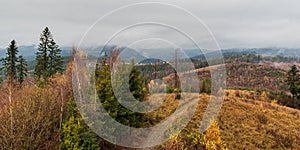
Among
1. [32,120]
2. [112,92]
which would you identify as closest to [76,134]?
[32,120]

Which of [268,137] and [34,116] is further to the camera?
[268,137]

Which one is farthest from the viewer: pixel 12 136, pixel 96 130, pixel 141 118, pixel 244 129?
pixel 244 129

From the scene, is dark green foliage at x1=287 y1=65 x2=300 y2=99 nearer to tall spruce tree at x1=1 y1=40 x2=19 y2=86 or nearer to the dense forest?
the dense forest

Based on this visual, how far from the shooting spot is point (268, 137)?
2306cm

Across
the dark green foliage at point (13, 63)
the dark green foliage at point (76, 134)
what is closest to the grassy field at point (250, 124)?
the dark green foliage at point (76, 134)

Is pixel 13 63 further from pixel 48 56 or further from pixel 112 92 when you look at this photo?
pixel 112 92

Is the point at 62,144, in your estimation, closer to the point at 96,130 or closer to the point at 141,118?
the point at 96,130

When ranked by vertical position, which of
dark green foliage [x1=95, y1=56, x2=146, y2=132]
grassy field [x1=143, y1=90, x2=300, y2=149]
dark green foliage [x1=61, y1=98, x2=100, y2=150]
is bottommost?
grassy field [x1=143, y1=90, x2=300, y2=149]

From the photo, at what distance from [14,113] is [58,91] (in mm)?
6477

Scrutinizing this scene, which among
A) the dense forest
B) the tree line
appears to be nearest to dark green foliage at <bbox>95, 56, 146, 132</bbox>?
the dense forest

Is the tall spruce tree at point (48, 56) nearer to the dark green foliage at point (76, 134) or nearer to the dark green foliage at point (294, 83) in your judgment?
the dark green foliage at point (76, 134)

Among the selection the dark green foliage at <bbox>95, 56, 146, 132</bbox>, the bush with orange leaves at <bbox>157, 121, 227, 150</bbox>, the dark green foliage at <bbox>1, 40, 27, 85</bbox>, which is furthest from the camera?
the dark green foliage at <bbox>1, 40, 27, 85</bbox>

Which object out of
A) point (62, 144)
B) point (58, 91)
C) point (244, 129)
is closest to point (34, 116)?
point (62, 144)

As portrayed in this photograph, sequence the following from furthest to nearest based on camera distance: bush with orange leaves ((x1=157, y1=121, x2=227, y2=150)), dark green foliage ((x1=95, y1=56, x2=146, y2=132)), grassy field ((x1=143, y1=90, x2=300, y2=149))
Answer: grassy field ((x1=143, y1=90, x2=300, y2=149))
dark green foliage ((x1=95, y1=56, x2=146, y2=132))
bush with orange leaves ((x1=157, y1=121, x2=227, y2=150))
